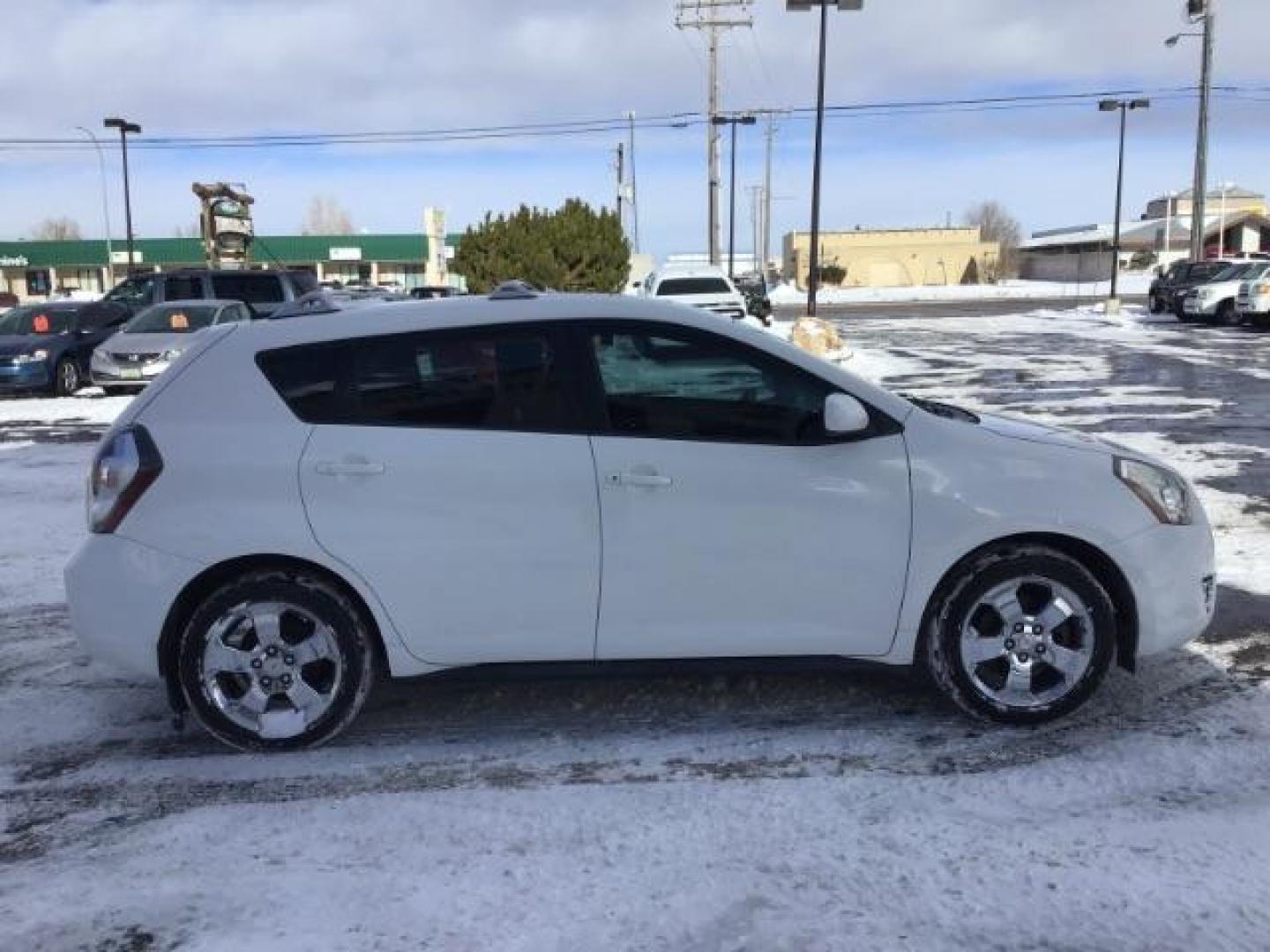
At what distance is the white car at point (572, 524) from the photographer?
408 centimetres

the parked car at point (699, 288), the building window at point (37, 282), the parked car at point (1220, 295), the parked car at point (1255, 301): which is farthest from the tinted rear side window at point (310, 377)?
the building window at point (37, 282)

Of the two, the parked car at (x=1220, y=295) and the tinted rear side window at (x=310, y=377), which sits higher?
the parked car at (x=1220, y=295)

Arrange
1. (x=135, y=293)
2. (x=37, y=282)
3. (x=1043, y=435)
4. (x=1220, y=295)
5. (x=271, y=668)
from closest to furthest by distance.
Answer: (x=271, y=668) → (x=1043, y=435) → (x=135, y=293) → (x=1220, y=295) → (x=37, y=282)

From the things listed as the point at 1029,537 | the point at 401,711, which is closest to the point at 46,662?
the point at 401,711

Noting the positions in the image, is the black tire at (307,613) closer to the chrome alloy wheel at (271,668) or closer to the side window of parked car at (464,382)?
the chrome alloy wheel at (271,668)

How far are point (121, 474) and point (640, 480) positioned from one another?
186 centimetres

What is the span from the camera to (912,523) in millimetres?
4148

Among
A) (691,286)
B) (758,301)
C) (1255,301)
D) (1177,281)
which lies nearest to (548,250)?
(691,286)

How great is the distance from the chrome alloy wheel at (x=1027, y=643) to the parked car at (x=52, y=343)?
58.7 ft

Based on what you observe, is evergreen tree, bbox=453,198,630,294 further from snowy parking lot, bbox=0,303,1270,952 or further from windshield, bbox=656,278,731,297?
snowy parking lot, bbox=0,303,1270,952

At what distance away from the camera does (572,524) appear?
13.5ft

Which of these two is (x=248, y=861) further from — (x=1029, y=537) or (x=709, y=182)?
(x=709, y=182)

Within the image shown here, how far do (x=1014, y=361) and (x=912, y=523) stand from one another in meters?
18.6

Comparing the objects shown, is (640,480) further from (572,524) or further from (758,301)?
(758,301)
